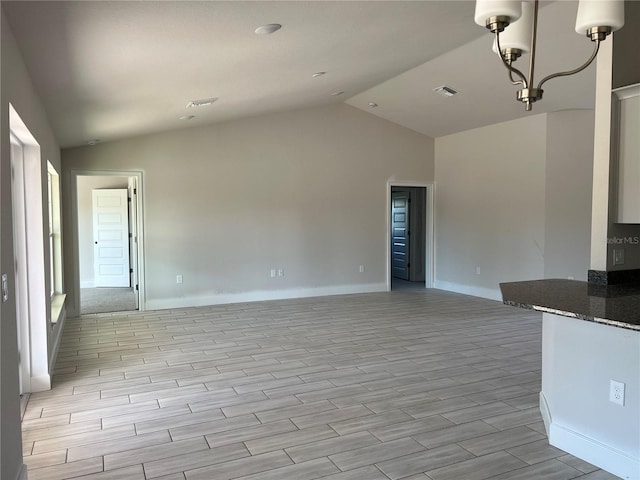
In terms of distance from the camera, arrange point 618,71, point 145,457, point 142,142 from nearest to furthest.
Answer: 1. point 145,457
2. point 618,71
3. point 142,142

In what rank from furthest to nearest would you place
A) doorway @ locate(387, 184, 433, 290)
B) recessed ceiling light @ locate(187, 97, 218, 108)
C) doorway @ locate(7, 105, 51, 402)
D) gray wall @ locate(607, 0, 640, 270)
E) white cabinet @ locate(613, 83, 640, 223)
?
doorway @ locate(387, 184, 433, 290), recessed ceiling light @ locate(187, 97, 218, 108), doorway @ locate(7, 105, 51, 402), gray wall @ locate(607, 0, 640, 270), white cabinet @ locate(613, 83, 640, 223)

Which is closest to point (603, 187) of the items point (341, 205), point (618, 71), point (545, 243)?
point (618, 71)

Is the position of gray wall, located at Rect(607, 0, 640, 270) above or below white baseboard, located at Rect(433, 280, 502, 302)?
above

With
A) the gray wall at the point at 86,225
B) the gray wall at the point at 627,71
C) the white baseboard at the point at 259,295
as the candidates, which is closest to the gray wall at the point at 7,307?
the gray wall at the point at 627,71

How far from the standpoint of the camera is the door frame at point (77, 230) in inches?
250

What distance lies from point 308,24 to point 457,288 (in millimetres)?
6024

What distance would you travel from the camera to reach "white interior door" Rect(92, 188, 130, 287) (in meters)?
8.88

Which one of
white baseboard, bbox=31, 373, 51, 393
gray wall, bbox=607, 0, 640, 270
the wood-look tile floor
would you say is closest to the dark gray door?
the wood-look tile floor

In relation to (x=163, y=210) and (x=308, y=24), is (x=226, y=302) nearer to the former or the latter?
(x=163, y=210)

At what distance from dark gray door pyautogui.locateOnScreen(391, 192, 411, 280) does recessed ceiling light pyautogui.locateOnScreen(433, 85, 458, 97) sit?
321cm

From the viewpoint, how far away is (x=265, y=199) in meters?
7.37

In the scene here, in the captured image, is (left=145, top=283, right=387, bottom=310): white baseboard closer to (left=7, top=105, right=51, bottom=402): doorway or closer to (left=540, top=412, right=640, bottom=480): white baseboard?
(left=7, top=105, right=51, bottom=402): doorway

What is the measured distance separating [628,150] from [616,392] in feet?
4.75

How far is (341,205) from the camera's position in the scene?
26.1ft
